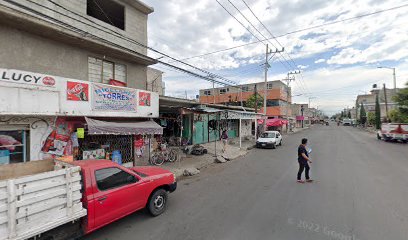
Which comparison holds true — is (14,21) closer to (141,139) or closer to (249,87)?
(141,139)

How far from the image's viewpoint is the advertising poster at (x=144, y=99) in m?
10.1

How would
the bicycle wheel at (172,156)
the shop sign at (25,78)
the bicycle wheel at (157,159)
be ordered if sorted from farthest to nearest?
the bicycle wheel at (172,156)
the bicycle wheel at (157,159)
the shop sign at (25,78)

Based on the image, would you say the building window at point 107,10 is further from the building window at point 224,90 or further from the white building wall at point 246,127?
the building window at point 224,90

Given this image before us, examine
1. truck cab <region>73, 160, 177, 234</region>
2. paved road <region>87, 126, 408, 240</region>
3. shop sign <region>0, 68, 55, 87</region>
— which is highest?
shop sign <region>0, 68, 55, 87</region>

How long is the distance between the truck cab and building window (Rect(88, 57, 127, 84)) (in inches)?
225

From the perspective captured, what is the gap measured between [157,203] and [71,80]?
227 inches

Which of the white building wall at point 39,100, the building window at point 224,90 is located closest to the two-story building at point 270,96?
the building window at point 224,90

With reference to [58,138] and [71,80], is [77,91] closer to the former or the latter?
[71,80]

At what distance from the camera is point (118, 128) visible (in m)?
8.18

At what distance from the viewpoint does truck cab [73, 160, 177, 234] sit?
4.07 m

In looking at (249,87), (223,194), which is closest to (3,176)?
(223,194)

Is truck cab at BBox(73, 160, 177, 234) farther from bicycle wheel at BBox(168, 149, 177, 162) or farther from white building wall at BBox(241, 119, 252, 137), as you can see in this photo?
white building wall at BBox(241, 119, 252, 137)

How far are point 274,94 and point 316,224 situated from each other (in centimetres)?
3816

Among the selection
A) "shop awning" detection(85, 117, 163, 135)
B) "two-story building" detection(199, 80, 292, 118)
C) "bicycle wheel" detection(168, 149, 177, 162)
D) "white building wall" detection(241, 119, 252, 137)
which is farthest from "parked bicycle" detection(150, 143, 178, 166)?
"two-story building" detection(199, 80, 292, 118)
